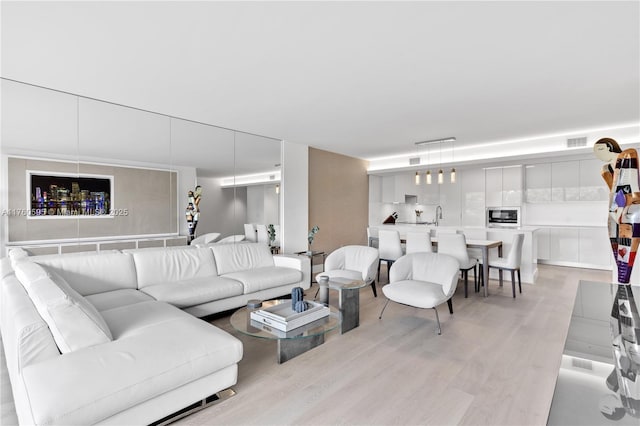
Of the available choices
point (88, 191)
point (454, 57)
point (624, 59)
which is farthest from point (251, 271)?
point (624, 59)

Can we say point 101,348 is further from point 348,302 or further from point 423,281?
point 423,281

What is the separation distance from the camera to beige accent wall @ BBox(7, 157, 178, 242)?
10.4ft

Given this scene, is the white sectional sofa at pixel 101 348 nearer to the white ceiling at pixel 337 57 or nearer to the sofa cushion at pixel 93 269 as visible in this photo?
the sofa cushion at pixel 93 269

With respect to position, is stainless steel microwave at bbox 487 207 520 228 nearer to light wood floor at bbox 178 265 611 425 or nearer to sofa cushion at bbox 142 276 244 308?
light wood floor at bbox 178 265 611 425

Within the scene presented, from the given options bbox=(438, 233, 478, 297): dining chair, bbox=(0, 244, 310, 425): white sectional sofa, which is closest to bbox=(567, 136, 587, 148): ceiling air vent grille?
bbox=(438, 233, 478, 297): dining chair

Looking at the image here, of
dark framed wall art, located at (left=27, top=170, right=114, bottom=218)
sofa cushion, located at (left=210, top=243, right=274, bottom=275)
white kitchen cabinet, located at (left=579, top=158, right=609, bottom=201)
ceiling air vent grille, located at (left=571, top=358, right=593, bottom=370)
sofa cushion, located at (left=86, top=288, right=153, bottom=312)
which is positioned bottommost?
sofa cushion, located at (left=86, top=288, right=153, bottom=312)

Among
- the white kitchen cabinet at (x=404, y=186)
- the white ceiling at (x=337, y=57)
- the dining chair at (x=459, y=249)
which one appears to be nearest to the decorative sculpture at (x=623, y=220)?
the white ceiling at (x=337, y=57)

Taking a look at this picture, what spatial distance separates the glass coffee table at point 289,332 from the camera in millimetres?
2410

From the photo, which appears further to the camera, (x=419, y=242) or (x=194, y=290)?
(x=419, y=242)

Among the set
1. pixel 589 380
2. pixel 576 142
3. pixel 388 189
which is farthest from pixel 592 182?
pixel 589 380

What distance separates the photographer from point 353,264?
436cm

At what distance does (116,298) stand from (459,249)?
167 inches

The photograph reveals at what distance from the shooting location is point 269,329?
98.3 inches

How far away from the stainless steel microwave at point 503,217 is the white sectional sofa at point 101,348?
644 cm
